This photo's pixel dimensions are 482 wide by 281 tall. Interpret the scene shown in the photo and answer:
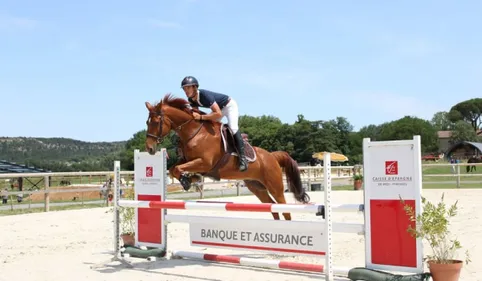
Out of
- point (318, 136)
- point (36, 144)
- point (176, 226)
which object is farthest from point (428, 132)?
point (36, 144)

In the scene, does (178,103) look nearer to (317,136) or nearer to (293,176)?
(293,176)

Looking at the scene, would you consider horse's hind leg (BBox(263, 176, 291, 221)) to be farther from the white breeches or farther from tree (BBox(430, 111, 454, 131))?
tree (BBox(430, 111, 454, 131))

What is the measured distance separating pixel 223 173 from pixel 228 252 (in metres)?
1.32

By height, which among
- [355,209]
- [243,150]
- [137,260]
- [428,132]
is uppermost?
[428,132]

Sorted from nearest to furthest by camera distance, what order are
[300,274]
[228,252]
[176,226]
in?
[300,274], [228,252], [176,226]

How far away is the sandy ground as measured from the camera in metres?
4.98

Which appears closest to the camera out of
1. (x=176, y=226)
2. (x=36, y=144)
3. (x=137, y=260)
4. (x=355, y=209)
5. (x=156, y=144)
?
(x=355, y=209)

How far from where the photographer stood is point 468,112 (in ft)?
320

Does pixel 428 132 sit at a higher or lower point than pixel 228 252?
higher

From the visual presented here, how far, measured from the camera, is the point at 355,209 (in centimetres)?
451

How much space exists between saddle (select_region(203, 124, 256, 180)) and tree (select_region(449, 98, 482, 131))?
9910 centimetres

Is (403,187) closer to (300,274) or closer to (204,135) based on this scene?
(300,274)

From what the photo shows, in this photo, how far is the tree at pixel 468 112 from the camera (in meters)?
96.5

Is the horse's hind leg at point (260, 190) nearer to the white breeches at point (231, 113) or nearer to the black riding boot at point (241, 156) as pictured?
the black riding boot at point (241, 156)
